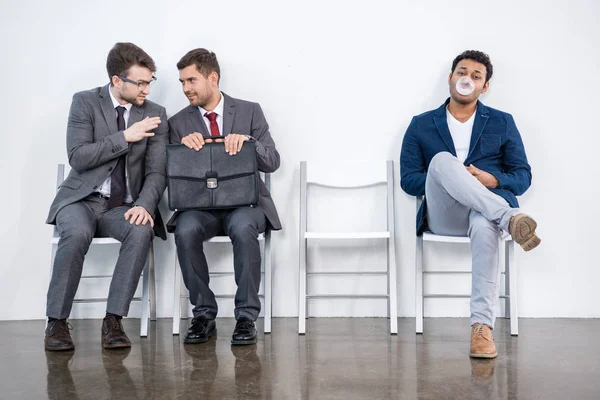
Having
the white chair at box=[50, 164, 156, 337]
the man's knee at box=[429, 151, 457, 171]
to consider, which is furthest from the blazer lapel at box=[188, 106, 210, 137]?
the man's knee at box=[429, 151, 457, 171]

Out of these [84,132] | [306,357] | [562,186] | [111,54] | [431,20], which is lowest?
[306,357]

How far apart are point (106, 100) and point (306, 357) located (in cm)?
152

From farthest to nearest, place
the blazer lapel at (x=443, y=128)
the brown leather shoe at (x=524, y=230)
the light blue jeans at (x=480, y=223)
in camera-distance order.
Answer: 1. the blazer lapel at (x=443, y=128)
2. the light blue jeans at (x=480, y=223)
3. the brown leather shoe at (x=524, y=230)

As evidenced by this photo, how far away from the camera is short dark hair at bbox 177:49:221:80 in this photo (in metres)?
3.23

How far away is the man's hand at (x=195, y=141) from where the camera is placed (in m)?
3.03

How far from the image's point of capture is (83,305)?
357 centimetres

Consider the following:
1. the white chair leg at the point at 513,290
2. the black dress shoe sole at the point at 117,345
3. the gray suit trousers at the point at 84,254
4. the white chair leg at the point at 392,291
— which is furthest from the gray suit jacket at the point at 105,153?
the white chair leg at the point at 513,290

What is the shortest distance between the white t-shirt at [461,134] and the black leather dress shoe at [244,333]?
1219 millimetres

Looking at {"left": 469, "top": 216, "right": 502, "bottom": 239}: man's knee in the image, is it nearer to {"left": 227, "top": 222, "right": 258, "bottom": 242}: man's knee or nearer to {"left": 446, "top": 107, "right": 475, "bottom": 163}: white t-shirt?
{"left": 446, "top": 107, "right": 475, "bottom": 163}: white t-shirt

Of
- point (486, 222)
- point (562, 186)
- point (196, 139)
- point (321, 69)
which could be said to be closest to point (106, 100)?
point (196, 139)

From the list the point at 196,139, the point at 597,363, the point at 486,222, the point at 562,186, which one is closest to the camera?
the point at 597,363

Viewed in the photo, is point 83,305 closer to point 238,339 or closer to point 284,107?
point 238,339

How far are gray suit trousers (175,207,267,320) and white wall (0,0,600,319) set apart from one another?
598 millimetres

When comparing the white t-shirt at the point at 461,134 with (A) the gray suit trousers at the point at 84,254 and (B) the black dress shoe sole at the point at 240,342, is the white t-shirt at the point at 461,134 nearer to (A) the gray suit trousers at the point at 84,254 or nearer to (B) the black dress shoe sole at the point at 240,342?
(B) the black dress shoe sole at the point at 240,342
